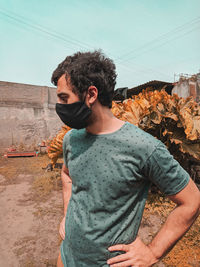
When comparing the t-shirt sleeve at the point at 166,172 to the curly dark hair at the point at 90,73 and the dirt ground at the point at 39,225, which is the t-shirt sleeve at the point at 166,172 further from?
the dirt ground at the point at 39,225

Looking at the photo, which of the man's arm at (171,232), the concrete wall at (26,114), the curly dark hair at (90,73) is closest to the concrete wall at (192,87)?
the concrete wall at (26,114)

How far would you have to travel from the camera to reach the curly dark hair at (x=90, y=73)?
98 centimetres

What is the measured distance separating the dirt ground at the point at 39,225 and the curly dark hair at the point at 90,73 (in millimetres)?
2373

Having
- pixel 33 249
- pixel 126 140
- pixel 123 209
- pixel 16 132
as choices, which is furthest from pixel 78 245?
pixel 16 132

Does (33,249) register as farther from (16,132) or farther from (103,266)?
(16,132)

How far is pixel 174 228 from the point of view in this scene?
0.89 m

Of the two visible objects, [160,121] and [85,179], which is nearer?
[85,179]

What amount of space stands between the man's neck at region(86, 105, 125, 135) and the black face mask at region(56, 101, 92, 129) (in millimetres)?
41

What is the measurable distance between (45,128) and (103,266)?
1010cm

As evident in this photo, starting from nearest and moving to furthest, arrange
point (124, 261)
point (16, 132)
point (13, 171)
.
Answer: point (124, 261), point (13, 171), point (16, 132)

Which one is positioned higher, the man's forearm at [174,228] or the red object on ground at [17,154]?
the man's forearm at [174,228]

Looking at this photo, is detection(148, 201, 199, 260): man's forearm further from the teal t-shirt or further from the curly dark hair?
the curly dark hair

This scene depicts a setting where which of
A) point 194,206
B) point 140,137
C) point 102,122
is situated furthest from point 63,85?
point 194,206

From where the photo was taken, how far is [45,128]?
10.5 metres
